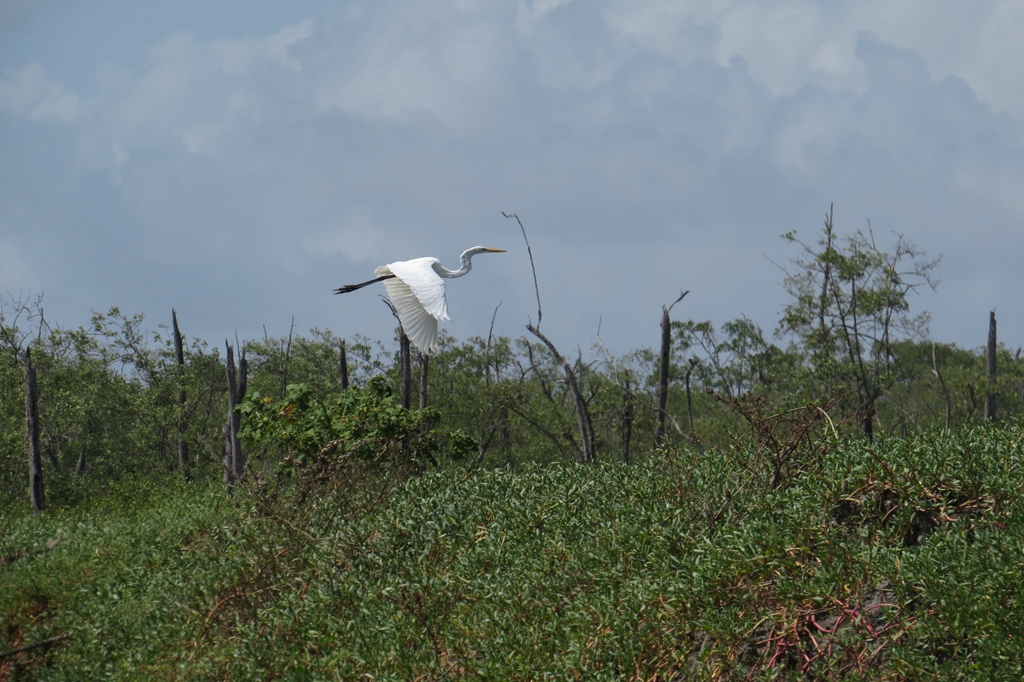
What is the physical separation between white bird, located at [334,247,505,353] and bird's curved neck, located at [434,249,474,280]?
1 centimetres

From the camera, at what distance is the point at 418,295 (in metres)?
10.7

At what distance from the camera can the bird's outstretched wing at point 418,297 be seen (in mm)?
10734

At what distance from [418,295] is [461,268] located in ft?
7.31

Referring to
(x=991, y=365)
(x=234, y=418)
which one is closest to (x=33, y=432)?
(x=234, y=418)

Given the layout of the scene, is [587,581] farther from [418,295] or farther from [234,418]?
[234,418]

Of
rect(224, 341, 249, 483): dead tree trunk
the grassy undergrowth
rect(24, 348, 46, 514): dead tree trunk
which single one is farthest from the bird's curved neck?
rect(24, 348, 46, 514): dead tree trunk

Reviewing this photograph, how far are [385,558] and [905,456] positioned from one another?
4.18 meters

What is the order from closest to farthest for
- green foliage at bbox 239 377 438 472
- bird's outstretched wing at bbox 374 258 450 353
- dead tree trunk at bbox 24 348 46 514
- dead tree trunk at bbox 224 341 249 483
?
bird's outstretched wing at bbox 374 258 450 353, green foliage at bbox 239 377 438 472, dead tree trunk at bbox 224 341 249 483, dead tree trunk at bbox 24 348 46 514

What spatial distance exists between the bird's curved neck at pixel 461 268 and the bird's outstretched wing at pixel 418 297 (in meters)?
0.29

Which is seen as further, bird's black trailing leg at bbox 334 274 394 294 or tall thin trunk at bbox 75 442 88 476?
tall thin trunk at bbox 75 442 88 476

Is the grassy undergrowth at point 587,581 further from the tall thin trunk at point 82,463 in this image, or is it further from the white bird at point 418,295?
the tall thin trunk at point 82,463

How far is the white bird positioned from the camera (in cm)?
1070

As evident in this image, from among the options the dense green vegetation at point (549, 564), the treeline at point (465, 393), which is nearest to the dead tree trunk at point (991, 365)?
the treeline at point (465, 393)

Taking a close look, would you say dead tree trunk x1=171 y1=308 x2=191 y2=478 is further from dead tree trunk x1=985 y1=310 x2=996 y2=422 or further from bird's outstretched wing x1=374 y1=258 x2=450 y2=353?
dead tree trunk x1=985 y1=310 x2=996 y2=422
